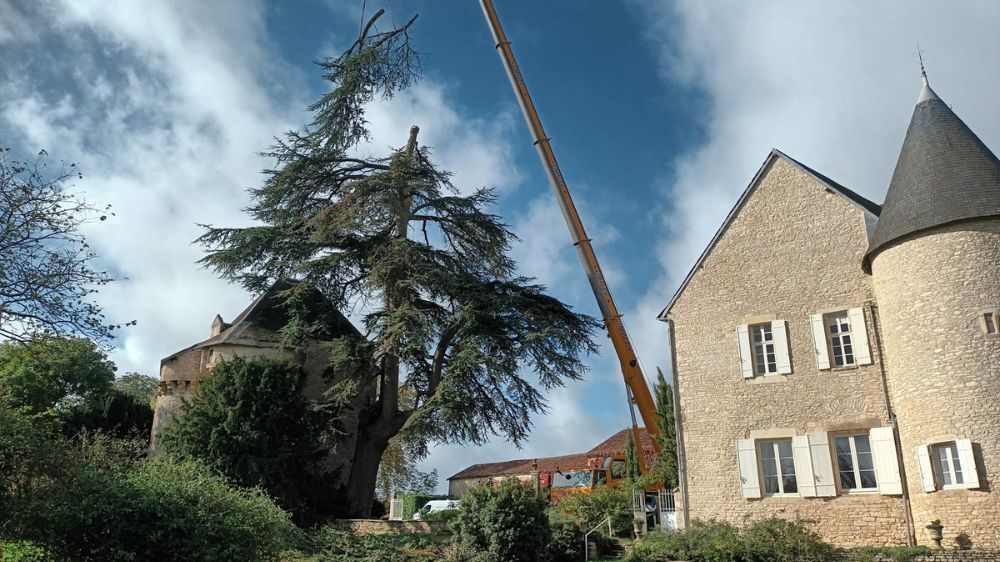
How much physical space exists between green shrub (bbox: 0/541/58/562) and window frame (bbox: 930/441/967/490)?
15405mm

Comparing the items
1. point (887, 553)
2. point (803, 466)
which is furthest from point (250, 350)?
point (887, 553)

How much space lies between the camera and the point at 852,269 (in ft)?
56.1

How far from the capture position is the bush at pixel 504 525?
15.4 m

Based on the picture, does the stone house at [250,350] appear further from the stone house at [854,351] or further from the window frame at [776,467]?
the window frame at [776,467]

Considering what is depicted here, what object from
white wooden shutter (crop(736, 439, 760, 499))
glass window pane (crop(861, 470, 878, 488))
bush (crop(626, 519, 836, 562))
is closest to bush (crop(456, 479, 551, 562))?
bush (crop(626, 519, 836, 562))

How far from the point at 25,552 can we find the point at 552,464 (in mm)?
29733

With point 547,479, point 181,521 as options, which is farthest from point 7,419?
point 547,479

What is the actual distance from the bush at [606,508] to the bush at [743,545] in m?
2.76

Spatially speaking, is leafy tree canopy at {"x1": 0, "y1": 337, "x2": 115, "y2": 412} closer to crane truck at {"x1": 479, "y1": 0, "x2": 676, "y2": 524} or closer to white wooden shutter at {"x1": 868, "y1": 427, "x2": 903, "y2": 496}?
crane truck at {"x1": 479, "y1": 0, "x2": 676, "y2": 524}

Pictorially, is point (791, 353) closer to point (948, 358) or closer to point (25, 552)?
point (948, 358)

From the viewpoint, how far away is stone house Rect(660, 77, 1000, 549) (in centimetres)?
1430

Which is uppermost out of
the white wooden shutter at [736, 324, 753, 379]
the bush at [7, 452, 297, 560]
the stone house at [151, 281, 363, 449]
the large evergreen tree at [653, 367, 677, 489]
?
the stone house at [151, 281, 363, 449]

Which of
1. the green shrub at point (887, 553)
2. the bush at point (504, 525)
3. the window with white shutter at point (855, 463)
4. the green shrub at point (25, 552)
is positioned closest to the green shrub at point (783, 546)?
the green shrub at point (887, 553)

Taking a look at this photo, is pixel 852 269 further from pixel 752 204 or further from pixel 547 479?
pixel 547 479
